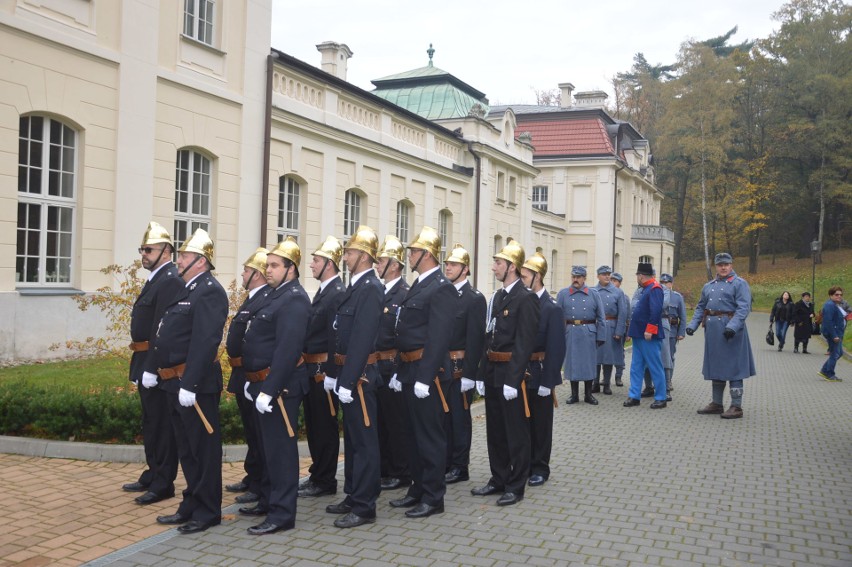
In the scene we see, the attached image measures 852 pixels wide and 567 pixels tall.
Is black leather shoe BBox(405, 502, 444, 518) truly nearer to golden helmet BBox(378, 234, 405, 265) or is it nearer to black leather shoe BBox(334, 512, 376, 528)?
A: black leather shoe BBox(334, 512, 376, 528)

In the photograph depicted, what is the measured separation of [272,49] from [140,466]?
40.5ft

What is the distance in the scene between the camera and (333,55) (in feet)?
83.2

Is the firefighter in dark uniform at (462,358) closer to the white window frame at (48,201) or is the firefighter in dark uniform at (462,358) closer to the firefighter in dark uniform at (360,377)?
the firefighter in dark uniform at (360,377)

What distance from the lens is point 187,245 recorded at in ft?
20.5

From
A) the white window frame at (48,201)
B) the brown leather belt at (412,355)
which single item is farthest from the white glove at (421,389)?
the white window frame at (48,201)

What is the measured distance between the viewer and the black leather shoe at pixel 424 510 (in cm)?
630

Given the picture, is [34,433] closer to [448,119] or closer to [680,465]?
[680,465]

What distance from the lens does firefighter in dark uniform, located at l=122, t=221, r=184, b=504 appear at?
6527mm

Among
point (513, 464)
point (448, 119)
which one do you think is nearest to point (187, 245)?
point (513, 464)

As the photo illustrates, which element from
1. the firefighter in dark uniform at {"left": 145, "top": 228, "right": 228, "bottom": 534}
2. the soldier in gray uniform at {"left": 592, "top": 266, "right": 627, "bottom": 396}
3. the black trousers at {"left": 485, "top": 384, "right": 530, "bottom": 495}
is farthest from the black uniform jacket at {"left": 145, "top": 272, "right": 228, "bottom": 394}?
the soldier in gray uniform at {"left": 592, "top": 266, "right": 627, "bottom": 396}

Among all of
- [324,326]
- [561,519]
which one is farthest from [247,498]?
Answer: [561,519]

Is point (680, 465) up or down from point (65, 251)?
down

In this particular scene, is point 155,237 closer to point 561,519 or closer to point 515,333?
point 515,333

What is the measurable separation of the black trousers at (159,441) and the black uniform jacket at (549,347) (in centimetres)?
311
